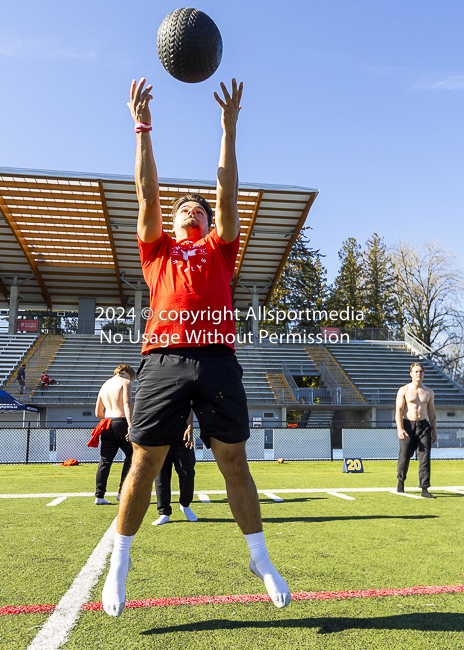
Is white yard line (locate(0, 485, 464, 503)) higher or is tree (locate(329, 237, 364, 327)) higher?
tree (locate(329, 237, 364, 327))

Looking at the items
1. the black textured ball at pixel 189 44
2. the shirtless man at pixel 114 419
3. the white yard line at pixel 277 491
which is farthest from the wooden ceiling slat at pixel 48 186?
the black textured ball at pixel 189 44

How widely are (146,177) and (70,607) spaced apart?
227cm

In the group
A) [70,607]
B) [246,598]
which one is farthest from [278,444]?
[70,607]

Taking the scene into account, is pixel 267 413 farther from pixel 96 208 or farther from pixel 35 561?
pixel 35 561

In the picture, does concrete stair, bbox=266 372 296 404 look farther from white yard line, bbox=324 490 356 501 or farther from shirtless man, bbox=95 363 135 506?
shirtless man, bbox=95 363 135 506

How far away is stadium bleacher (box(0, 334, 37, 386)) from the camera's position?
2837 cm

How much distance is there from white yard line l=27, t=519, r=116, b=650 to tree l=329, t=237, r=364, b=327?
158 ft

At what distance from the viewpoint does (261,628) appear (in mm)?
2312

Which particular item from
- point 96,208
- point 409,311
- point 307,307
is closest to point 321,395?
point 96,208

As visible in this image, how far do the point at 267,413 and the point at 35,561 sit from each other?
23.7 meters

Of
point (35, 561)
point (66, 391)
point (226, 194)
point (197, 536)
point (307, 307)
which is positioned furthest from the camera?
point (307, 307)

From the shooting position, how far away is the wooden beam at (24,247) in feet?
87.3

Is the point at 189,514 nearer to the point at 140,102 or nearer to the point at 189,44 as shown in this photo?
the point at 140,102

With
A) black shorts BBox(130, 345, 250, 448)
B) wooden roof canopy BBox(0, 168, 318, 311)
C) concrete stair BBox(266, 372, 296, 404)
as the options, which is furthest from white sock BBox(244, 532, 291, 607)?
concrete stair BBox(266, 372, 296, 404)
